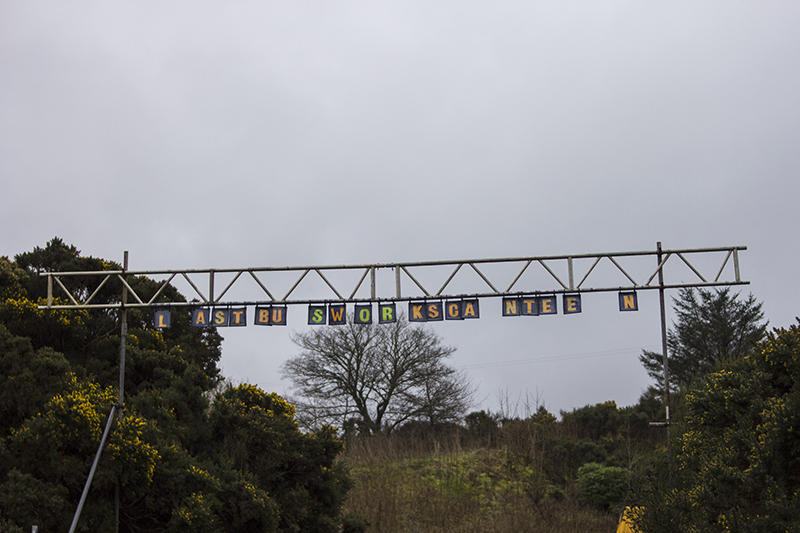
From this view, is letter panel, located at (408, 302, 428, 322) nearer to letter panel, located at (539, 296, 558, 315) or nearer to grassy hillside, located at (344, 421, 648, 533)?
letter panel, located at (539, 296, 558, 315)

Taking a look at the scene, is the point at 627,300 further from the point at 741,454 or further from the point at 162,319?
the point at 162,319

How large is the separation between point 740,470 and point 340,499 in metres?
11.5

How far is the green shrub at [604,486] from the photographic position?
79.7 ft

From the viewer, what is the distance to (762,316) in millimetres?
42938

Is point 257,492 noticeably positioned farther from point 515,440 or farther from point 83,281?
point 515,440

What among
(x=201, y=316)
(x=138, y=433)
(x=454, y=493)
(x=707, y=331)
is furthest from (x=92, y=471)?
(x=707, y=331)

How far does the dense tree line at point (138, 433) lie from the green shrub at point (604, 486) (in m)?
9.48

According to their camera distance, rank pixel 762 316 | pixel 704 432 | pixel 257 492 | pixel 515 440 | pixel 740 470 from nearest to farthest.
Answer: pixel 740 470
pixel 704 432
pixel 257 492
pixel 515 440
pixel 762 316

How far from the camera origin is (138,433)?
48.3 feet

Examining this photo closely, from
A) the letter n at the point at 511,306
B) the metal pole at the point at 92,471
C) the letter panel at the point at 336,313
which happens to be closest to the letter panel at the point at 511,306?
the letter n at the point at 511,306

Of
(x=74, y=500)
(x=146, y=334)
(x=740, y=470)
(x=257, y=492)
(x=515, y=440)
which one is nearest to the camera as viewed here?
(x=740, y=470)

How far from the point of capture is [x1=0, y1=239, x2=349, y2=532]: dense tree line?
14.1 metres

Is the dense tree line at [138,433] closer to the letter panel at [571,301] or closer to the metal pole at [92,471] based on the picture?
the metal pole at [92,471]

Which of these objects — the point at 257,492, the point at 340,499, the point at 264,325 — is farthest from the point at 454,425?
the point at 264,325
